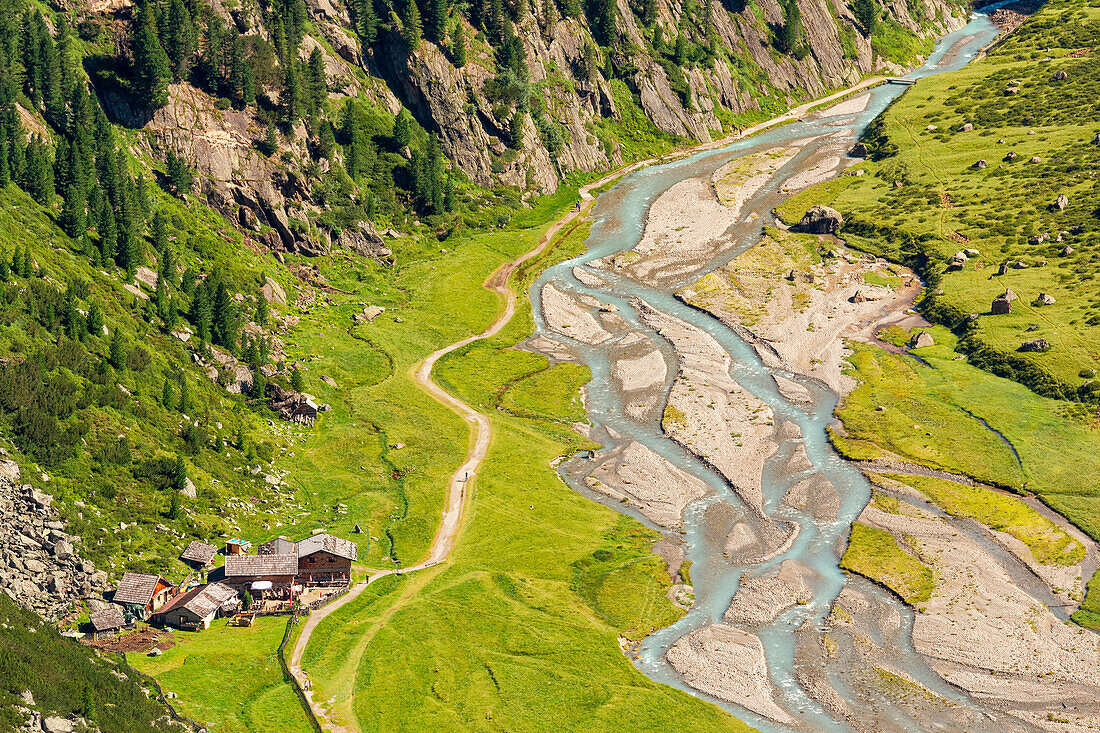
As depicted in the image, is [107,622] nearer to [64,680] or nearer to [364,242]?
[64,680]

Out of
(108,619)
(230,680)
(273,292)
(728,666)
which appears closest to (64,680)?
(230,680)

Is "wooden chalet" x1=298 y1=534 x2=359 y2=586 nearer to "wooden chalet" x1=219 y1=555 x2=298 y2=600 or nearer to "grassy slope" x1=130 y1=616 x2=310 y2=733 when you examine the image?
"wooden chalet" x1=219 y1=555 x2=298 y2=600

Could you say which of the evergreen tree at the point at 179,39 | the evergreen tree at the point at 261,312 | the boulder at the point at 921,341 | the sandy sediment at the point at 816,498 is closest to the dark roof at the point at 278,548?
the evergreen tree at the point at 261,312

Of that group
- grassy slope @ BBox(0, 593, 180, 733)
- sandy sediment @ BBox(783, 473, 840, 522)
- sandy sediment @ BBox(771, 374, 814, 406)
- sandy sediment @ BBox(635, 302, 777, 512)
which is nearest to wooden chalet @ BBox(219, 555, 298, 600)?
grassy slope @ BBox(0, 593, 180, 733)

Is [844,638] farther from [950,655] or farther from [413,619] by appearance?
[413,619]

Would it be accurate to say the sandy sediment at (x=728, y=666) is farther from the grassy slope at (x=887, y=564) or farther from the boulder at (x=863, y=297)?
the boulder at (x=863, y=297)

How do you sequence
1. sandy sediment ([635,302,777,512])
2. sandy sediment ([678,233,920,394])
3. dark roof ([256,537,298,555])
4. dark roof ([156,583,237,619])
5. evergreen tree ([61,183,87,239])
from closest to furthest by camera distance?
dark roof ([156,583,237,619])
dark roof ([256,537,298,555])
sandy sediment ([635,302,777,512])
evergreen tree ([61,183,87,239])
sandy sediment ([678,233,920,394])
